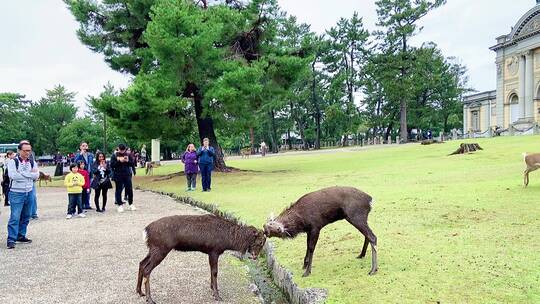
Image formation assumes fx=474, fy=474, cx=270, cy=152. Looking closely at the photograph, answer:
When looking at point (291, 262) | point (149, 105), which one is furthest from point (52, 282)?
point (149, 105)

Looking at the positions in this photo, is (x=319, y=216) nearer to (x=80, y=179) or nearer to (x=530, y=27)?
(x=80, y=179)

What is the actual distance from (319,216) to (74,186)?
25.3ft

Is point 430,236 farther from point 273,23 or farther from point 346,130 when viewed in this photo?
point 346,130

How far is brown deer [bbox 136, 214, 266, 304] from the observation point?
5410 mm

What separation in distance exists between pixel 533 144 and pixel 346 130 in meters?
36.0

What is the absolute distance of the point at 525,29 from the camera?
4738 cm

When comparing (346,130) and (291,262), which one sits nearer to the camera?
(291,262)

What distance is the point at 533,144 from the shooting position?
79.0ft

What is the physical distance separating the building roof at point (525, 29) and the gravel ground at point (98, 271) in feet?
155

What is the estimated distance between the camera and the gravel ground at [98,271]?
5.63 m

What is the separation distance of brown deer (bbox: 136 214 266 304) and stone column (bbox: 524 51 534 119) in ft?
159

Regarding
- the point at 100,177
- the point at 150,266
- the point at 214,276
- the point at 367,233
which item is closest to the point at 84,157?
the point at 100,177

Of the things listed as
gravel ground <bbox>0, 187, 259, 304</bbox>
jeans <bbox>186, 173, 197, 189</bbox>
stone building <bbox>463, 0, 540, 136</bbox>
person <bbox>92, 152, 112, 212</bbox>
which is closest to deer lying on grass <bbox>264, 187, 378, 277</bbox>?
gravel ground <bbox>0, 187, 259, 304</bbox>

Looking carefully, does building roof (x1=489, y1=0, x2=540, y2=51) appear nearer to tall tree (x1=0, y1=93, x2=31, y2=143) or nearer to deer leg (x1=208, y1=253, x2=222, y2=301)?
deer leg (x1=208, y1=253, x2=222, y2=301)
